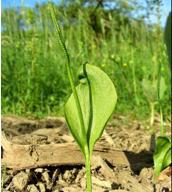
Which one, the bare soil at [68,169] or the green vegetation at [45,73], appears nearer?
the bare soil at [68,169]

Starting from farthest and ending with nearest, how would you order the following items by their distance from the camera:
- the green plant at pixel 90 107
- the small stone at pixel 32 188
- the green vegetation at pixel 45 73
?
the green vegetation at pixel 45 73 < the small stone at pixel 32 188 < the green plant at pixel 90 107

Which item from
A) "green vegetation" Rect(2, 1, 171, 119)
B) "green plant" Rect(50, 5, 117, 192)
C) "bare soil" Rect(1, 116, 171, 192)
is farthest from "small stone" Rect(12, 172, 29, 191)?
"green vegetation" Rect(2, 1, 171, 119)

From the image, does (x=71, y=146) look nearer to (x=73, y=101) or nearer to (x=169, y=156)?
(x=169, y=156)

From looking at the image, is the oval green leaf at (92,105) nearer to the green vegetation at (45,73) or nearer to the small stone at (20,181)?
the small stone at (20,181)

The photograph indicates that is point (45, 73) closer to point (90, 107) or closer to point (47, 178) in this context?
point (47, 178)

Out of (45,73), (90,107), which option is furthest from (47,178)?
(45,73)

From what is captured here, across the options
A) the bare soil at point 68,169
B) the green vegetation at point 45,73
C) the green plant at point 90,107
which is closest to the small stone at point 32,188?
the bare soil at point 68,169

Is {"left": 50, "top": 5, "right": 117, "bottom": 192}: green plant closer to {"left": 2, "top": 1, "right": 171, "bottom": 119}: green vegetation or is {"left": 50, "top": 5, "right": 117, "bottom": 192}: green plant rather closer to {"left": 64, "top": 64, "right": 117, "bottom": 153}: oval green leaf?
{"left": 64, "top": 64, "right": 117, "bottom": 153}: oval green leaf
